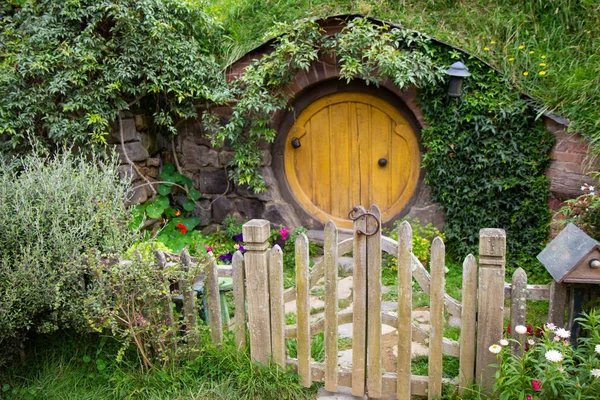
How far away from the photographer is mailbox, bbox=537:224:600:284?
2443 millimetres

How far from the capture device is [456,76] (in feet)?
15.6

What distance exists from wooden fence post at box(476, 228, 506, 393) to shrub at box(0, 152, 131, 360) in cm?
218

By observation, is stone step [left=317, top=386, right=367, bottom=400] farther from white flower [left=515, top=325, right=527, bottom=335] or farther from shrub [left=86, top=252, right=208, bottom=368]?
white flower [left=515, top=325, right=527, bottom=335]

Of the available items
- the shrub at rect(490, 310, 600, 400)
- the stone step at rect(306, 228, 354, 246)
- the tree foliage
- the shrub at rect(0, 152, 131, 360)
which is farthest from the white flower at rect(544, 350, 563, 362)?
the tree foliage

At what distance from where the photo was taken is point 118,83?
5.00 meters

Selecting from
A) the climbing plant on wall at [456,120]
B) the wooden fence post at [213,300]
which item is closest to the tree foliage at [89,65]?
the climbing plant on wall at [456,120]

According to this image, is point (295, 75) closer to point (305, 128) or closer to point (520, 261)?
point (305, 128)

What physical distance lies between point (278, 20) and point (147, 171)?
7.51ft

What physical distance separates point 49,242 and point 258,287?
53.2 inches

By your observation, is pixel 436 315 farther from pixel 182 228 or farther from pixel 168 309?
pixel 182 228

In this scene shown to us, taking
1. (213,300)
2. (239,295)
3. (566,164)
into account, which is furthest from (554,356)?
(566,164)

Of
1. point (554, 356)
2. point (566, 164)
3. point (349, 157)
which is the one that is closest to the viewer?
point (554, 356)

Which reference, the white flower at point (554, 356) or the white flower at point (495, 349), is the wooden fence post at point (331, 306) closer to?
the white flower at point (495, 349)

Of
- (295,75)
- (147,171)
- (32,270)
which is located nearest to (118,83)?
(147,171)
